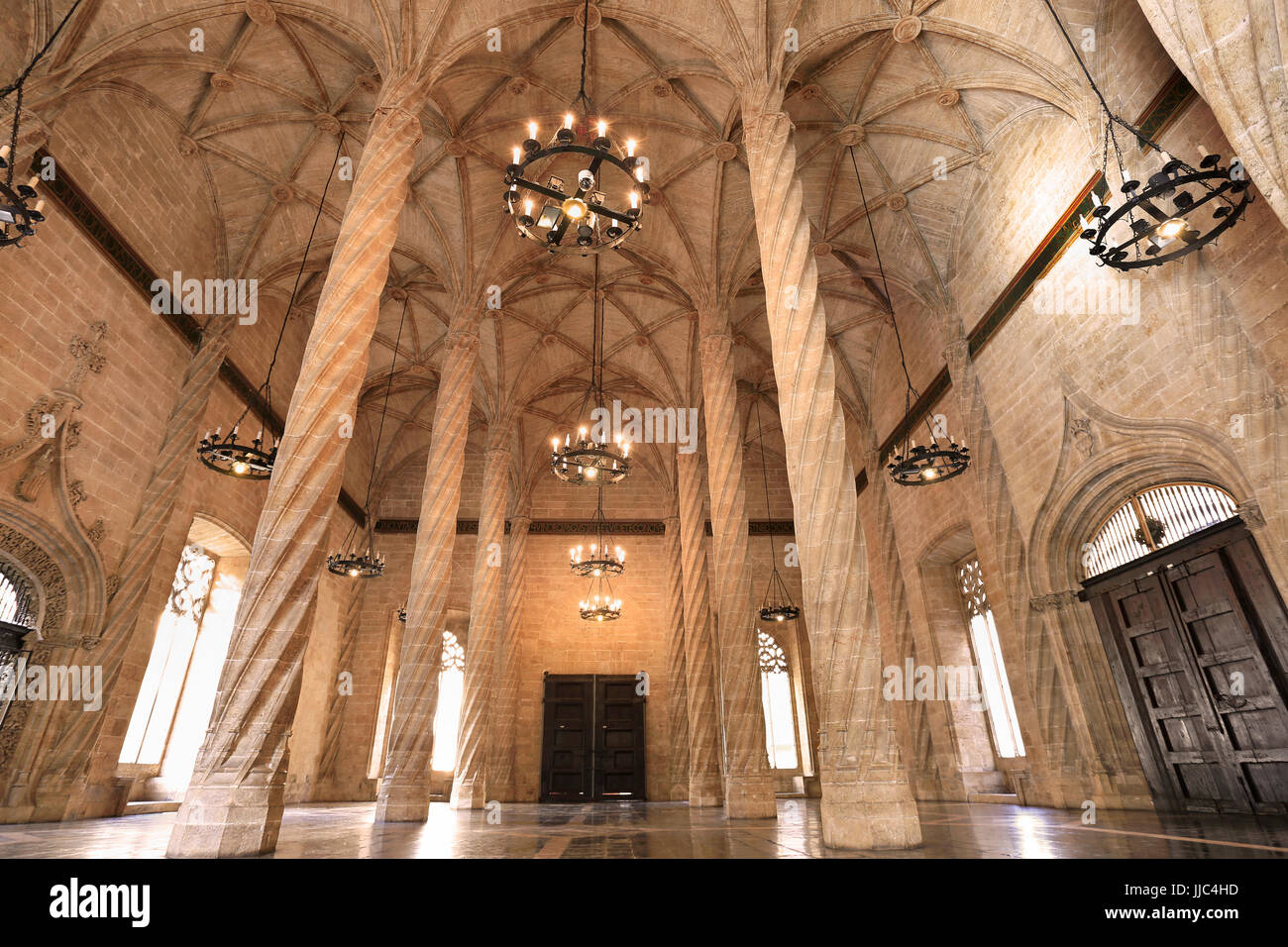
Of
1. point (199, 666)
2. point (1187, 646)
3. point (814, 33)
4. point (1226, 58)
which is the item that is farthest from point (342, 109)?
point (1187, 646)

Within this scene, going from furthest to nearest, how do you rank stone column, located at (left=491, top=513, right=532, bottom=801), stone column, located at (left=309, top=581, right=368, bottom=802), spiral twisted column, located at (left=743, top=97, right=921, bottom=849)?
stone column, located at (left=309, top=581, right=368, bottom=802), stone column, located at (left=491, top=513, right=532, bottom=801), spiral twisted column, located at (left=743, top=97, right=921, bottom=849)

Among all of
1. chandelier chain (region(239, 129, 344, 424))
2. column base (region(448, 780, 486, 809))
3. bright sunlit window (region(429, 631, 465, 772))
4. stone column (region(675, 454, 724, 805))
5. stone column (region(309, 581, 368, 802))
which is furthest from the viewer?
bright sunlit window (region(429, 631, 465, 772))

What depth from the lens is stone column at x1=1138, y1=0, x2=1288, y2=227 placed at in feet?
16.6

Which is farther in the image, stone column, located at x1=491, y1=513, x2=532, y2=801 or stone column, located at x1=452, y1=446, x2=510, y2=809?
stone column, located at x1=491, y1=513, x2=532, y2=801

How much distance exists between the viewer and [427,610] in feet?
34.1

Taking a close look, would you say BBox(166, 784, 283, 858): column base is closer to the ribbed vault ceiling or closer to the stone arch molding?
the ribbed vault ceiling

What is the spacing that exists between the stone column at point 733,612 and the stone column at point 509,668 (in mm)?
7893

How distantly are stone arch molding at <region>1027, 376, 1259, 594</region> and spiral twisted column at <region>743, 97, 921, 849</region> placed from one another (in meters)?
4.65

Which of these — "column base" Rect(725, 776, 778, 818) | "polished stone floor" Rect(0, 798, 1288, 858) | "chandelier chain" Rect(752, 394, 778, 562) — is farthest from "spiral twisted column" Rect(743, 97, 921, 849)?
"chandelier chain" Rect(752, 394, 778, 562)

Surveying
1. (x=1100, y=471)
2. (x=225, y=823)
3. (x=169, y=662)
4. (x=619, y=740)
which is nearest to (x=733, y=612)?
(x=1100, y=471)

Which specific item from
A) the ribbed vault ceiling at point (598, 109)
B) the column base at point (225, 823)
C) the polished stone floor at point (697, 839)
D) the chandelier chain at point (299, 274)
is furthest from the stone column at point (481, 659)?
the column base at point (225, 823)
